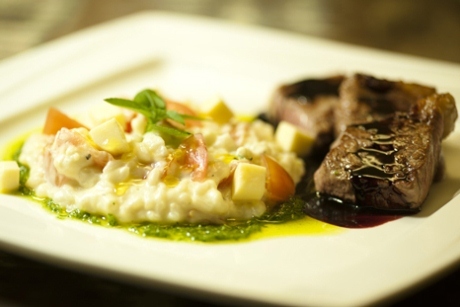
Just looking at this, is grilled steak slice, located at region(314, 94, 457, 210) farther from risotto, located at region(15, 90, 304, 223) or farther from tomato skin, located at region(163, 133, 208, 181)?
tomato skin, located at region(163, 133, 208, 181)

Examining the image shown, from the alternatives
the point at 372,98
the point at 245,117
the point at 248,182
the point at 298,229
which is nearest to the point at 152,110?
the point at 248,182

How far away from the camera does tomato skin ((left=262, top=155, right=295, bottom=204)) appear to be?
437 centimetres

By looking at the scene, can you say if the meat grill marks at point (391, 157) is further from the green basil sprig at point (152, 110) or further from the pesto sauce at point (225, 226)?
the green basil sprig at point (152, 110)

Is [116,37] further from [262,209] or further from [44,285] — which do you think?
[44,285]

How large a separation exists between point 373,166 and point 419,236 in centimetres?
65

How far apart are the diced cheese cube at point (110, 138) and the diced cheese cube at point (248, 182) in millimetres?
794

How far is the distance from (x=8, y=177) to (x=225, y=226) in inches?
63.0

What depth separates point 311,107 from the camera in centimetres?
563

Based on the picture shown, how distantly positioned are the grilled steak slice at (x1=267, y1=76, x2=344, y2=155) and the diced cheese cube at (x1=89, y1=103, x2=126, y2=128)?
66.6 inches

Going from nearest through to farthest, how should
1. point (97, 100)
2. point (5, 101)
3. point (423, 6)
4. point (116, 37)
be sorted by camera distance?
point (5, 101)
point (97, 100)
point (116, 37)
point (423, 6)

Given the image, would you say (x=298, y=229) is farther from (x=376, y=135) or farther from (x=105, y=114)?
(x=105, y=114)

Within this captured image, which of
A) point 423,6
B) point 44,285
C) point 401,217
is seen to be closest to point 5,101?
point 44,285

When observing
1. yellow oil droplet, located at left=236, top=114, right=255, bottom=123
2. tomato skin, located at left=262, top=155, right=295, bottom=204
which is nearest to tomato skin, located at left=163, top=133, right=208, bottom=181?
tomato skin, located at left=262, top=155, right=295, bottom=204

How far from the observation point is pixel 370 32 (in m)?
8.65
